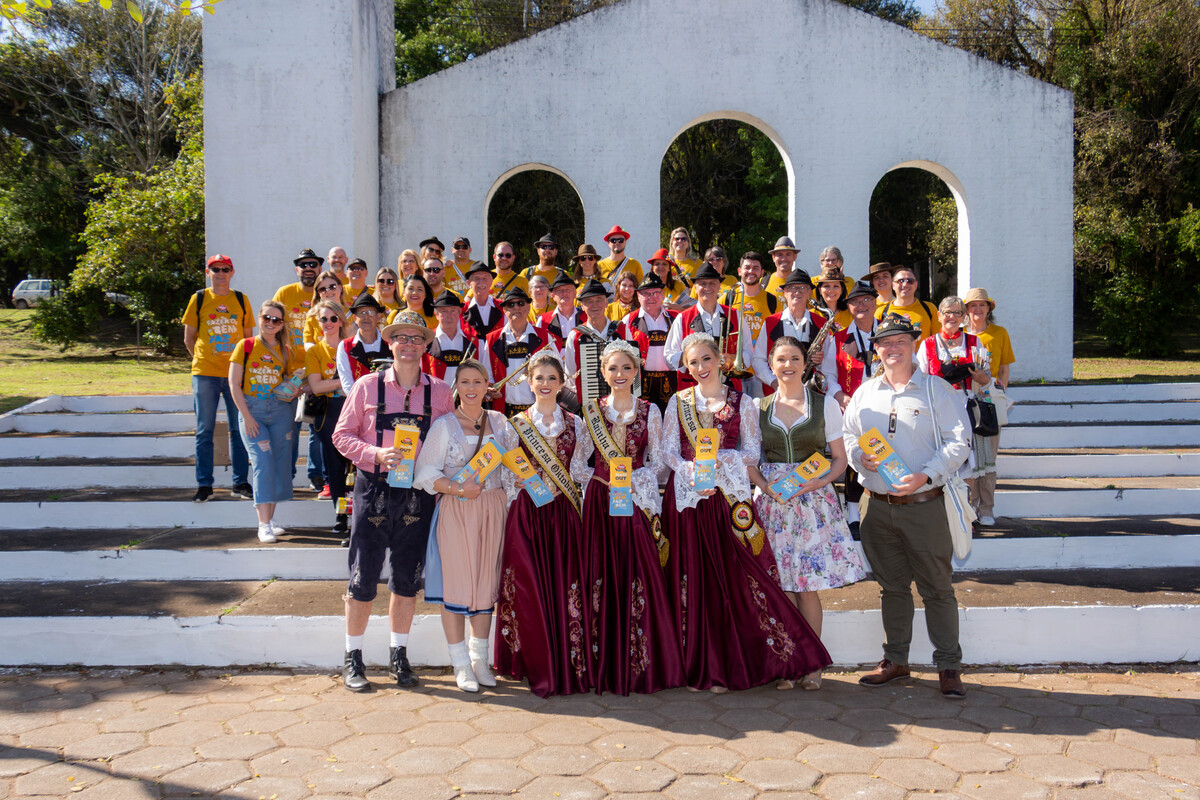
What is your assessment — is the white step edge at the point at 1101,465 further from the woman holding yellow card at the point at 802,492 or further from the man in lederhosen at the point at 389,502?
the man in lederhosen at the point at 389,502

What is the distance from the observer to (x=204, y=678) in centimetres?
477

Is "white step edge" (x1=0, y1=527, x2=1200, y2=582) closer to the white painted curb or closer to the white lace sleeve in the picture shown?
the white painted curb

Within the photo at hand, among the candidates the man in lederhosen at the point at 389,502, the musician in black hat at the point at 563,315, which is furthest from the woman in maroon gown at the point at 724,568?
the musician in black hat at the point at 563,315

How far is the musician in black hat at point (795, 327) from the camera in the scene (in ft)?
20.9

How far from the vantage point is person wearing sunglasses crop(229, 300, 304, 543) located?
652 centimetres

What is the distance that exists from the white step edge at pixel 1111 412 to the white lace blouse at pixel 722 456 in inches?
273

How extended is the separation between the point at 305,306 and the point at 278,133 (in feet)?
15.0

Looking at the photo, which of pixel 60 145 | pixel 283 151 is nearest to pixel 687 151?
pixel 283 151

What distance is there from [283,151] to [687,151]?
15.8 m

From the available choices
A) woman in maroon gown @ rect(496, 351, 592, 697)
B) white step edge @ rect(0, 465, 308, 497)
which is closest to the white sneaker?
woman in maroon gown @ rect(496, 351, 592, 697)

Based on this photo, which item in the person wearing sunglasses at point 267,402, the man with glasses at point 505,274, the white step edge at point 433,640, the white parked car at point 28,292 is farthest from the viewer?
the white parked car at point 28,292

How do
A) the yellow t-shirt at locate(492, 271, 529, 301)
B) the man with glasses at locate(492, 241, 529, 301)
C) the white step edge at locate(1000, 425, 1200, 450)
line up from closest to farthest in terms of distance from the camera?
1. the man with glasses at locate(492, 241, 529, 301)
2. the yellow t-shirt at locate(492, 271, 529, 301)
3. the white step edge at locate(1000, 425, 1200, 450)

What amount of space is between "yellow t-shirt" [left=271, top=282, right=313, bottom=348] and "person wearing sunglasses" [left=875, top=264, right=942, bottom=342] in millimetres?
5028

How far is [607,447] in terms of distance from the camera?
456 cm
